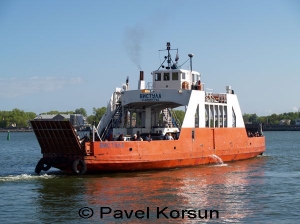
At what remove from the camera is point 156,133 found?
82.6 feet

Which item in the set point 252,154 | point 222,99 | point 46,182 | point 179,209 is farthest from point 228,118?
point 179,209

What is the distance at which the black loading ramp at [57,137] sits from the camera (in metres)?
20.4

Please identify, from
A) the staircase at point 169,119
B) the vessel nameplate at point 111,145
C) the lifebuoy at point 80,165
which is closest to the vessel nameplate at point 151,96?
the staircase at point 169,119

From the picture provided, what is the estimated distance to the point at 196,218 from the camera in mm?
13969

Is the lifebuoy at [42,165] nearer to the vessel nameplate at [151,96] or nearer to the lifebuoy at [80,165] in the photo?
the lifebuoy at [80,165]

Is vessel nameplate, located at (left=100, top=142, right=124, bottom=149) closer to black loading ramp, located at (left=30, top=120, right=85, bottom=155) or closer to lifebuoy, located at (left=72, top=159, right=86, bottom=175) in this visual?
black loading ramp, located at (left=30, top=120, right=85, bottom=155)

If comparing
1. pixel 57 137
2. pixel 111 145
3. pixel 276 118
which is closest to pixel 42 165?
pixel 57 137

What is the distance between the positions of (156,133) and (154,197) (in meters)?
8.71

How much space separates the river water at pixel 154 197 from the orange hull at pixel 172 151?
448 millimetres

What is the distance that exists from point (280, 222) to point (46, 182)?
367 inches

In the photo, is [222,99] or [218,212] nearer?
[218,212]

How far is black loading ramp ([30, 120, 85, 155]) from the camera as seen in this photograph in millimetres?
20422

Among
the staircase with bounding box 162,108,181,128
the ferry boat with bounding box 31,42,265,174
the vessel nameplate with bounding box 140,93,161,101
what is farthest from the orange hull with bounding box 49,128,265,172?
the staircase with bounding box 162,108,181,128

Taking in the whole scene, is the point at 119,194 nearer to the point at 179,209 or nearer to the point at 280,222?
the point at 179,209
